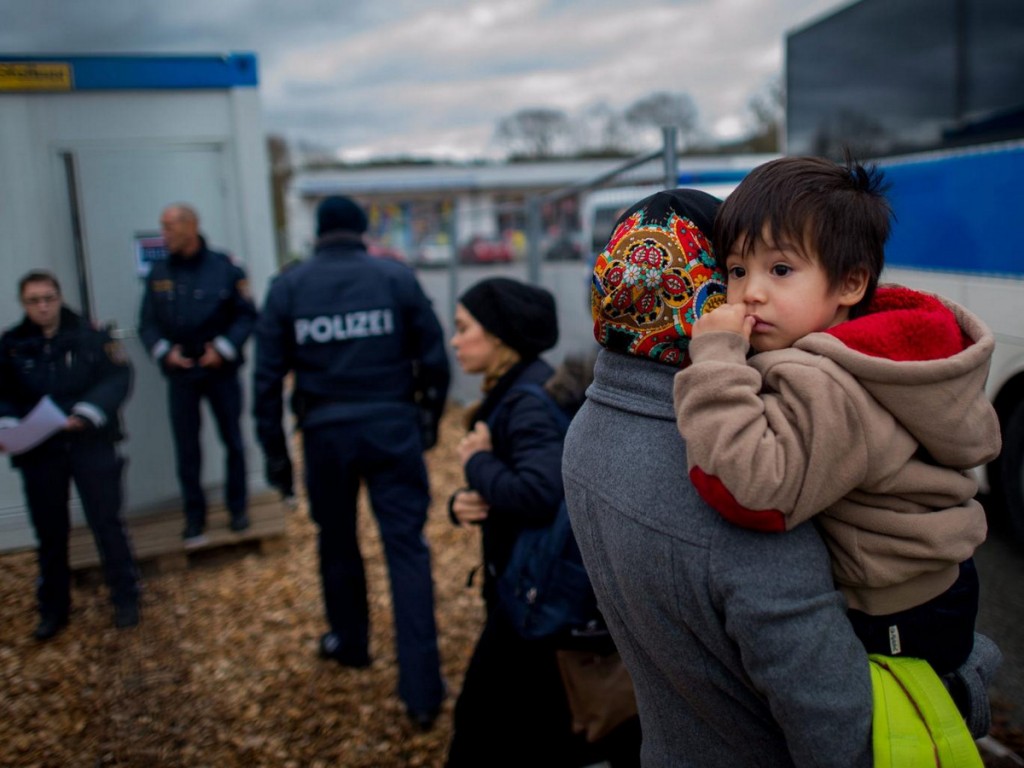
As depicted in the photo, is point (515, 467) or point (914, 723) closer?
point (914, 723)

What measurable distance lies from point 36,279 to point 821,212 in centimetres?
255

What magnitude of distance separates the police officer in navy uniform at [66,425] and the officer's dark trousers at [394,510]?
762 mm

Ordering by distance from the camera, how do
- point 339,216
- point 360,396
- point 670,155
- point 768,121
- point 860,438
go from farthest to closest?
point 768,121 < point 339,216 < point 360,396 < point 670,155 < point 860,438

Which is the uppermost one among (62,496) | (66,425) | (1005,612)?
(66,425)

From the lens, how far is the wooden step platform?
469 cm

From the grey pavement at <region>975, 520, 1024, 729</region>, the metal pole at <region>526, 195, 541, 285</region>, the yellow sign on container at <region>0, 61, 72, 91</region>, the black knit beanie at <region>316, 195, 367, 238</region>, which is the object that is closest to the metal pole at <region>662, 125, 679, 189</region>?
the black knit beanie at <region>316, 195, 367, 238</region>

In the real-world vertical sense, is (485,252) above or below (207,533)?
above

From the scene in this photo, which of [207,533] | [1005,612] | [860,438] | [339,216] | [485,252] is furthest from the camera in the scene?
[485,252]

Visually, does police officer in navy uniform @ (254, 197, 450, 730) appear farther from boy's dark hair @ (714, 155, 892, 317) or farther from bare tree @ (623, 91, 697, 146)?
bare tree @ (623, 91, 697, 146)

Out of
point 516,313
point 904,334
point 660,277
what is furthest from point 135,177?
point 904,334


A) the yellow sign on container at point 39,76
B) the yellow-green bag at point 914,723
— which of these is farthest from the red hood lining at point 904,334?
the yellow sign on container at point 39,76

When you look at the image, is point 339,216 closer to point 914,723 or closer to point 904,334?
point 904,334

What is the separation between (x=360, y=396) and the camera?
Result: 339 cm

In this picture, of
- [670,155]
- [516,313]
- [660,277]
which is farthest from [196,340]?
[660,277]
